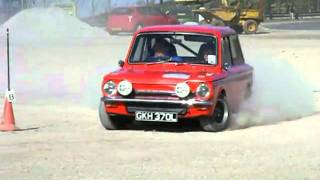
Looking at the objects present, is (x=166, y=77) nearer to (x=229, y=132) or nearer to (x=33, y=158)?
(x=229, y=132)

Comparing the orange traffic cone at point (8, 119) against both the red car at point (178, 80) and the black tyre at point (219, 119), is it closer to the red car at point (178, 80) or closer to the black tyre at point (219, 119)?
the red car at point (178, 80)

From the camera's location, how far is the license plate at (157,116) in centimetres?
Answer: 982

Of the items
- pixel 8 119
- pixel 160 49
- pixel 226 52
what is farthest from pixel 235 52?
pixel 8 119

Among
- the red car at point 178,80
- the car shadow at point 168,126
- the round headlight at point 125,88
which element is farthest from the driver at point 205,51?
the round headlight at point 125,88

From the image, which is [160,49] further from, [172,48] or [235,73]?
[235,73]

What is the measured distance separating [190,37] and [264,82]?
108 inches

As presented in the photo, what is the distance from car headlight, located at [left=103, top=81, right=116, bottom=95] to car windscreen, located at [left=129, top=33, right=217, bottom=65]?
96 cm

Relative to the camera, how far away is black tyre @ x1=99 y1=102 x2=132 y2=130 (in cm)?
1031

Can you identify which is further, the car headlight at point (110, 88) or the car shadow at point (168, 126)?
the car shadow at point (168, 126)

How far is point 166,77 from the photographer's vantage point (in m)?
9.98

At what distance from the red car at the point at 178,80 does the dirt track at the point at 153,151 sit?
30 cm

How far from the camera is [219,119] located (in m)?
10.3

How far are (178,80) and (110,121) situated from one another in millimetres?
1236

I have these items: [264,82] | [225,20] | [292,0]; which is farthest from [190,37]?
[292,0]
